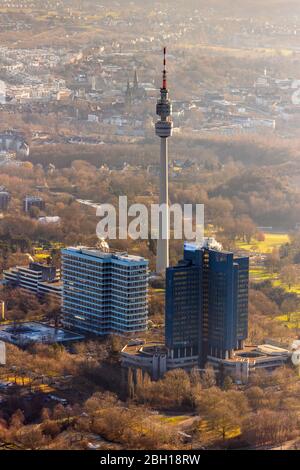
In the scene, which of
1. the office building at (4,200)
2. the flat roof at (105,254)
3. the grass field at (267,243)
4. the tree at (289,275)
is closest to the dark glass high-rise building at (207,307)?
the flat roof at (105,254)

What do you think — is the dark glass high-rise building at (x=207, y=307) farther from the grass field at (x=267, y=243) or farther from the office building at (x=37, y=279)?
the grass field at (x=267, y=243)

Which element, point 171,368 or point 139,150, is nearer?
point 171,368

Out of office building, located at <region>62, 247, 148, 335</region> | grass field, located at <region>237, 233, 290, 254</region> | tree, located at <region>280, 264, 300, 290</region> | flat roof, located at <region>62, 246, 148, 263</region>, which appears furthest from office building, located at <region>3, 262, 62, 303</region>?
grass field, located at <region>237, 233, 290, 254</region>

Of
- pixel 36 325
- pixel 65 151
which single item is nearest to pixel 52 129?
pixel 65 151
